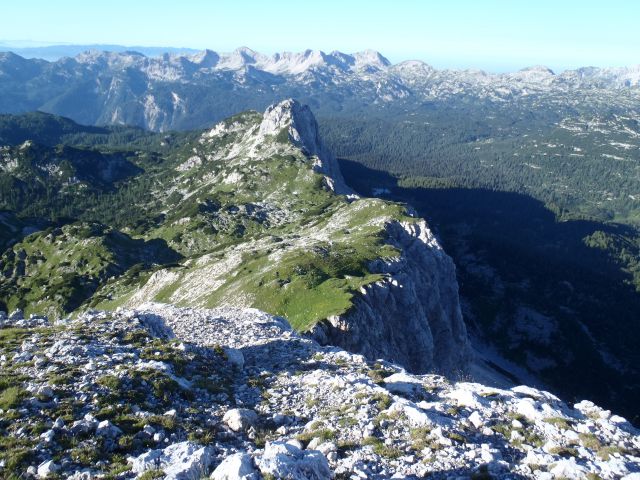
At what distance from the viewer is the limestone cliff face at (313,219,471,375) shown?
56000 mm

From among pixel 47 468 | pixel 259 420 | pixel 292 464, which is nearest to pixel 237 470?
pixel 292 464

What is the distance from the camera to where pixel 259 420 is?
22.6 meters

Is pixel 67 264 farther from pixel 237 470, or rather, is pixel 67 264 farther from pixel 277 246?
pixel 237 470

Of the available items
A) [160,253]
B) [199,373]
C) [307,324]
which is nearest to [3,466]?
[199,373]

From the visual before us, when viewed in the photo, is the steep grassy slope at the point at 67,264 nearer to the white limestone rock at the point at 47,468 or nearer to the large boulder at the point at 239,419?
the large boulder at the point at 239,419

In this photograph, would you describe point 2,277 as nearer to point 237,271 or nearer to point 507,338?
point 237,271

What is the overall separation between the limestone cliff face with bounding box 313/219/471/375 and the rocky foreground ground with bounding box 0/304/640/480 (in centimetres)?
2386

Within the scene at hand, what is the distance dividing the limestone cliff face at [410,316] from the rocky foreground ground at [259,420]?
23.9m

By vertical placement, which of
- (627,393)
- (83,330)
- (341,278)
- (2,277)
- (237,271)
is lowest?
(627,393)

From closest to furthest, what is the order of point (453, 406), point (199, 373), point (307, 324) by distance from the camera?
point (453, 406)
point (199, 373)
point (307, 324)

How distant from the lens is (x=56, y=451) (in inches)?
693

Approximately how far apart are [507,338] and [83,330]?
155 m

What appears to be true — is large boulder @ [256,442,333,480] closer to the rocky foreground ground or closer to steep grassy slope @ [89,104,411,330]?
the rocky foreground ground

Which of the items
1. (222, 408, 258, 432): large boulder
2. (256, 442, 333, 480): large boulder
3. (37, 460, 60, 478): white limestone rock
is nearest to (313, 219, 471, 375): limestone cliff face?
(222, 408, 258, 432): large boulder
